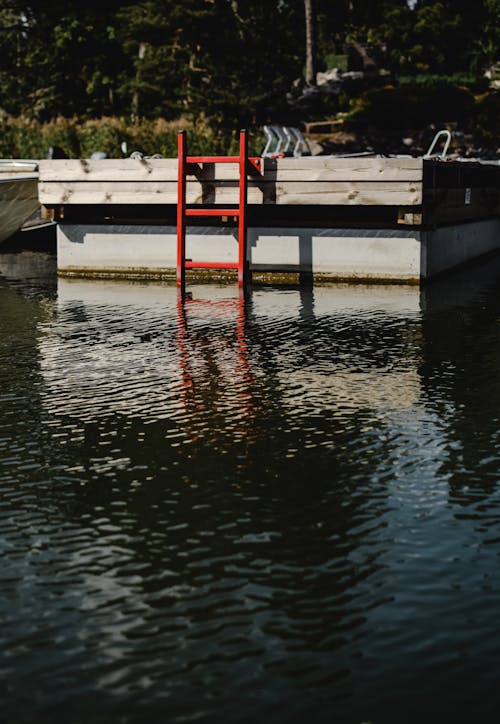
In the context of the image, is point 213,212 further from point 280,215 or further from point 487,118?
point 487,118

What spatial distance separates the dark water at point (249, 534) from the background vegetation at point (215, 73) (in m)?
26.9

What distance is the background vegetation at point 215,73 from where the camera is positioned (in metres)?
41.5

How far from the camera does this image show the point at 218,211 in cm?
1652

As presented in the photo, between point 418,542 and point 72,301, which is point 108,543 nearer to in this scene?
point 418,542

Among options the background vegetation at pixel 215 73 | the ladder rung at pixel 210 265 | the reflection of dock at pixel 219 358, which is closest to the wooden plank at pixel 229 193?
the ladder rung at pixel 210 265

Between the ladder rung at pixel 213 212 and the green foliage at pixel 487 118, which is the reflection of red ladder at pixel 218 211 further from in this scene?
the green foliage at pixel 487 118

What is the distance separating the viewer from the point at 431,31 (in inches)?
A: 2554

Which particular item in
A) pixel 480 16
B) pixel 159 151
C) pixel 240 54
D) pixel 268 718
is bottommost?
pixel 268 718

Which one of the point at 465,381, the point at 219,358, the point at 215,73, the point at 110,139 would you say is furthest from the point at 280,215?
the point at 215,73

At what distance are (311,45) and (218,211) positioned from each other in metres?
38.3

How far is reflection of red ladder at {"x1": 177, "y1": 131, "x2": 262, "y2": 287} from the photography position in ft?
53.6

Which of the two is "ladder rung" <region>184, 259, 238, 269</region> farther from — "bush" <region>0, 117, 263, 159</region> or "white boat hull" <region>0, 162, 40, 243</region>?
"bush" <region>0, 117, 263, 159</region>

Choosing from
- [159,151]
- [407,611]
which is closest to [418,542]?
[407,611]

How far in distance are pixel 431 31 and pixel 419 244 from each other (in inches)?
2043
